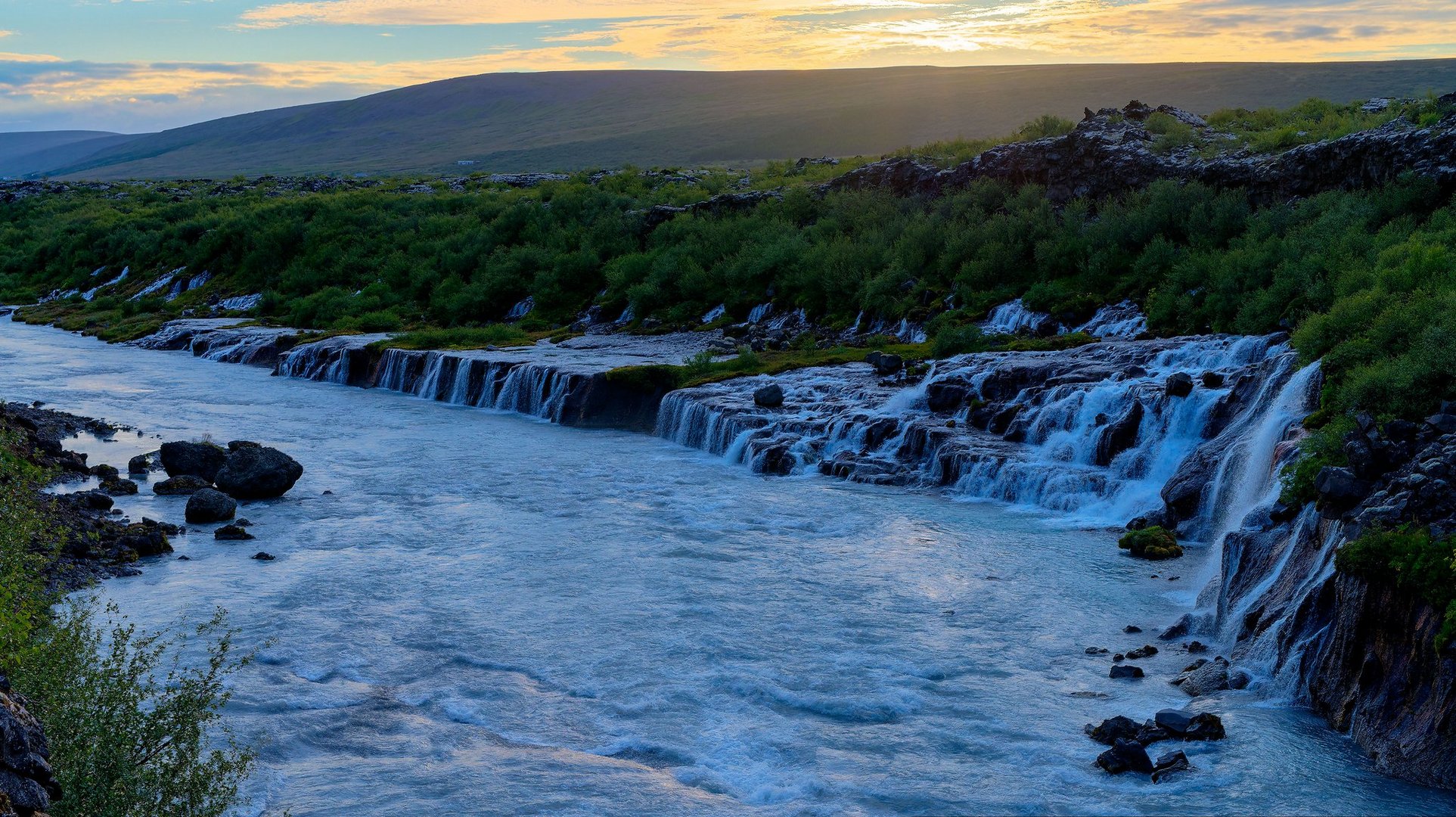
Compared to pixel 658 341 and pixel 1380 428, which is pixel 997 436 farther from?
pixel 658 341

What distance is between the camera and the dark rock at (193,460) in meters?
27.4

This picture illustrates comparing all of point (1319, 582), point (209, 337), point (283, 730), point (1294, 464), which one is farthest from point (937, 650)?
point (209, 337)

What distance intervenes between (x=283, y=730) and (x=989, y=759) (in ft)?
27.8

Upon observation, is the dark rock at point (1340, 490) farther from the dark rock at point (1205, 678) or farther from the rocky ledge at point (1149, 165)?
the rocky ledge at point (1149, 165)

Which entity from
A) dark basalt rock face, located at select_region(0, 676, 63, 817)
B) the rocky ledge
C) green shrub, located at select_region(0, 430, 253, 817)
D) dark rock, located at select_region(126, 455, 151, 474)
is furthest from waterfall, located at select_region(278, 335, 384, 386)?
dark basalt rock face, located at select_region(0, 676, 63, 817)

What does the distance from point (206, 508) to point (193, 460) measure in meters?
3.92

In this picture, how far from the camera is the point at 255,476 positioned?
86.3 feet

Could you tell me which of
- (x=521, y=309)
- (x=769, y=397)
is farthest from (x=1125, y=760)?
(x=521, y=309)

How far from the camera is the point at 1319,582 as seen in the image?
14.9 meters

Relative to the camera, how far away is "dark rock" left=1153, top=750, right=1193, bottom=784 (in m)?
13.0

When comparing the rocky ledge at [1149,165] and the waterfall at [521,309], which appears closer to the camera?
the rocky ledge at [1149,165]

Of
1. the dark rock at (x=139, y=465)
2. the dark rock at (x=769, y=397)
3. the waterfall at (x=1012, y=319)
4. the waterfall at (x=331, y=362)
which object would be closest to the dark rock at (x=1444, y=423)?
the dark rock at (x=769, y=397)

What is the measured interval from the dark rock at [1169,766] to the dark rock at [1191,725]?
1.98 feet

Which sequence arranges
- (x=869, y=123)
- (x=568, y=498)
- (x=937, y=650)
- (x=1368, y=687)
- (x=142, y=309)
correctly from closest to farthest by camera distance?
1. (x=1368, y=687)
2. (x=937, y=650)
3. (x=568, y=498)
4. (x=142, y=309)
5. (x=869, y=123)
